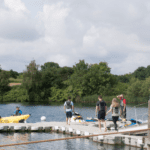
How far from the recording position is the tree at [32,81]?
63.2 meters

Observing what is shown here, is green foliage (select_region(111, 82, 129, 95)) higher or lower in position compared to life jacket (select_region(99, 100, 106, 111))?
higher

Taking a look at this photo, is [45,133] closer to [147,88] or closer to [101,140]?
[101,140]

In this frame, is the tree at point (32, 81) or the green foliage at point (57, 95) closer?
the tree at point (32, 81)

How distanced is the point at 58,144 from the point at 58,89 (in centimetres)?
5656

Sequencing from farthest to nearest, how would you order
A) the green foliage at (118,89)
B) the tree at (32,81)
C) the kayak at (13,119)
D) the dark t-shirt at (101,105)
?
the tree at (32,81)
the green foliage at (118,89)
the kayak at (13,119)
the dark t-shirt at (101,105)

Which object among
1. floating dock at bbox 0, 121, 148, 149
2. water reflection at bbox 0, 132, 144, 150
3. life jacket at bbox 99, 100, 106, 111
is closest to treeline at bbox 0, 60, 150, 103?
floating dock at bbox 0, 121, 148, 149

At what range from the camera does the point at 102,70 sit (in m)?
64.8

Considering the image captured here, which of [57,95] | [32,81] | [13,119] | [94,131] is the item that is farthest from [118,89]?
[94,131]

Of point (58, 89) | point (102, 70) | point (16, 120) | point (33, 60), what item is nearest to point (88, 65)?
point (102, 70)

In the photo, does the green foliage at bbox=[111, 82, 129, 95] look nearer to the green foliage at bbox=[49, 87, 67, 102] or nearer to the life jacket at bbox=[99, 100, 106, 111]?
the green foliage at bbox=[49, 87, 67, 102]

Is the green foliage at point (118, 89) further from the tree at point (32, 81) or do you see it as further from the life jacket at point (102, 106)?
the life jacket at point (102, 106)

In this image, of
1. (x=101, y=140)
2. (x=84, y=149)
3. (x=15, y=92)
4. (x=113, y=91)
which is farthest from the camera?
(x=15, y=92)

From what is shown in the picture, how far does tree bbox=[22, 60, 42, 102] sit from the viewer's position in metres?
63.2

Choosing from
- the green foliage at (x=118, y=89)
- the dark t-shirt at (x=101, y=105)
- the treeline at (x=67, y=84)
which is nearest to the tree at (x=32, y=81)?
the treeline at (x=67, y=84)
